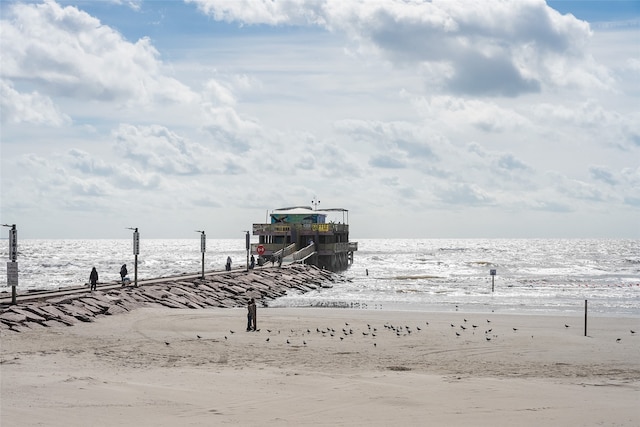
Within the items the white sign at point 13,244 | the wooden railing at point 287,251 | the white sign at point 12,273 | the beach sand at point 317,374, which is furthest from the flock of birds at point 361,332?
the wooden railing at point 287,251

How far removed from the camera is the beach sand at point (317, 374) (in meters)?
13.0

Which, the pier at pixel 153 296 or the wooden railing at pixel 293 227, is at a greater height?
the wooden railing at pixel 293 227

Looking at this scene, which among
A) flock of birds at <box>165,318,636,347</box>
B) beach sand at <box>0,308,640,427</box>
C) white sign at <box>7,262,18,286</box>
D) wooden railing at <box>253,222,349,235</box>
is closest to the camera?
beach sand at <box>0,308,640,427</box>

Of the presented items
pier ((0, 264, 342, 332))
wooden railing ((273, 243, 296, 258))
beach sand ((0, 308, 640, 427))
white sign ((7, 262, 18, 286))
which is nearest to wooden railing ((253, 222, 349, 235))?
wooden railing ((273, 243, 296, 258))

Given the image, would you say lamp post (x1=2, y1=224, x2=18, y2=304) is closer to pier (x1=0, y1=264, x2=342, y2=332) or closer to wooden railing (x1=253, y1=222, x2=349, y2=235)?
pier (x1=0, y1=264, x2=342, y2=332)

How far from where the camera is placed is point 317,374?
16859mm

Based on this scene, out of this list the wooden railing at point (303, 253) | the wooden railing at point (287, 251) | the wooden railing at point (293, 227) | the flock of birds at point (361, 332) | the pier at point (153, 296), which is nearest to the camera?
the flock of birds at point (361, 332)

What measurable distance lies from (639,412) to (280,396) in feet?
22.1

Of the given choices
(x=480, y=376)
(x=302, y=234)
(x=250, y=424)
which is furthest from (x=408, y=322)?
(x=302, y=234)

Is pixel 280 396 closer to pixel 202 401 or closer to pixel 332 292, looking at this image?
pixel 202 401

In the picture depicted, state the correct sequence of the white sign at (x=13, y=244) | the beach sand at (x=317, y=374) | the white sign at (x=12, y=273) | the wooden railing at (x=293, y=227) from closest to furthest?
the beach sand at (x=317, y=374), the white sign at (x=12, y=273), the white sign at (x=13, y=244), the wooden railing at (x=293, y=227)

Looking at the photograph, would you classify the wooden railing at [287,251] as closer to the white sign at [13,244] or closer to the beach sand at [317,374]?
the beach sand at [317,374]

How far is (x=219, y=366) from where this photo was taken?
17.9 metres

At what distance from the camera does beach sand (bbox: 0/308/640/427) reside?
13000mm
